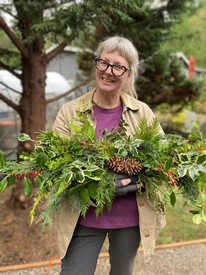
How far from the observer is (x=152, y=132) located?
1633 mm

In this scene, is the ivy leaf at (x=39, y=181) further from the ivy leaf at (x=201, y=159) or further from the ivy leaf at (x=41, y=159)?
the ivy leaf at (x=201, y=159)

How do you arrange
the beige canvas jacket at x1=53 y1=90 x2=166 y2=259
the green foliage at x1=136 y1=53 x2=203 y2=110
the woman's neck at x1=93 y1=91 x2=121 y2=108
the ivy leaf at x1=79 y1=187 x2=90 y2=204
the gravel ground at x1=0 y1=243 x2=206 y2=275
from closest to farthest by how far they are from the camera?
the ivy leaf at x1=79 y1=187 x2=90 y2=204 < the beige canvas jacket at x1=53 y1=90 x2=166 y2=259 < the woman's neck at x1=93 y1=91 x2=121 y2=108 < the gravel ground at x1=0 y1=243 x2=206 y2=275 < the green foliage at x1=136 y1=53 x2=203 y2=110

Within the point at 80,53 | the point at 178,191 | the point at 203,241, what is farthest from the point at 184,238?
the point at 80,53

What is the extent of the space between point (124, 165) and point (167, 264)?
76.9 inches

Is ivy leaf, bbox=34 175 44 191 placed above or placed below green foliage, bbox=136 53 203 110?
below

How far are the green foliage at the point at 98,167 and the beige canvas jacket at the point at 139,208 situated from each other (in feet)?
0.37

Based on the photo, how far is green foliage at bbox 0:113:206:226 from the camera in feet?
4.78

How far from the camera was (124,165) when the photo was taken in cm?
158

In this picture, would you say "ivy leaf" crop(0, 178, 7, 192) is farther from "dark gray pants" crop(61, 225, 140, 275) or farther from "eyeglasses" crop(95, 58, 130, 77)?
"eyeglasses" crop(95, 58, 130, 77)

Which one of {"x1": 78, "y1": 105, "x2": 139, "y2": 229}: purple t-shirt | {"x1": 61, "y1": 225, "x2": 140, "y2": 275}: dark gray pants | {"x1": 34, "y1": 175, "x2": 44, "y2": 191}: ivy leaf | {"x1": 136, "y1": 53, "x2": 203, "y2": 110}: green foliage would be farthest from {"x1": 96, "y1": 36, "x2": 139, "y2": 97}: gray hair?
{"x1": 136, "y1": 53, "x2": 203, "y2": 110}: green foliage

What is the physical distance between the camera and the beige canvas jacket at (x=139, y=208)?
5.66 ft

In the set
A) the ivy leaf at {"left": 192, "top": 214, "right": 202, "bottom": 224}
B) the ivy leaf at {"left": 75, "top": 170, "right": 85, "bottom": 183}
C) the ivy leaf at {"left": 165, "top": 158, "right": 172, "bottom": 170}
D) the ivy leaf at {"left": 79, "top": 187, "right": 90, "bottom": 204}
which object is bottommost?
the ivy leaf at {"left": 192, "top": 214, "right": 202, "bottom": 224}

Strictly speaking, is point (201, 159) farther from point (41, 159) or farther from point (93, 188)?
point (41, 159)

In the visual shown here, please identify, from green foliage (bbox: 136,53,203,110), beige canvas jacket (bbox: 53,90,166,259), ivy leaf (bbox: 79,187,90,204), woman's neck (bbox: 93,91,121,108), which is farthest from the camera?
green foliage (bbox: 136,53,203,110)
